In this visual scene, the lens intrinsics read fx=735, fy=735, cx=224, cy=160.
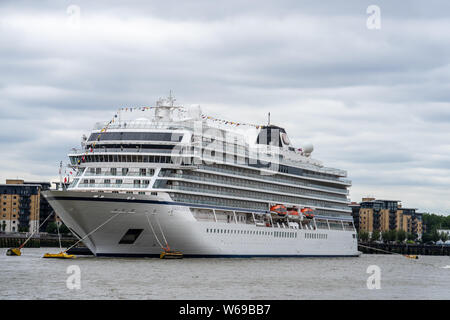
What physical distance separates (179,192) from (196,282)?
1739 cm

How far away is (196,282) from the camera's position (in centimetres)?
4259

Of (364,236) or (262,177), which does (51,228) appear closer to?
(364,236)

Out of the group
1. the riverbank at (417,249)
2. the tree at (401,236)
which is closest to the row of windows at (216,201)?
the riverbank at (417,249)

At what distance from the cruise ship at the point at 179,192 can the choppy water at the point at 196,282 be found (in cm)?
250

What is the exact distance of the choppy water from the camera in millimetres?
37375

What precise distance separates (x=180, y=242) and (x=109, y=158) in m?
8.97

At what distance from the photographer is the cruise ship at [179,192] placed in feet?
185

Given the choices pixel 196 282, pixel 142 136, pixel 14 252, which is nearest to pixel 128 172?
pixel 142 136

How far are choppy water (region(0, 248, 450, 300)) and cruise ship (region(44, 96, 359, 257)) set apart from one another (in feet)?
8.20

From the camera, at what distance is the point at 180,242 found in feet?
195

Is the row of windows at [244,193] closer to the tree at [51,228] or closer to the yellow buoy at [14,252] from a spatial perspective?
the yellow buoy at [14,252]
